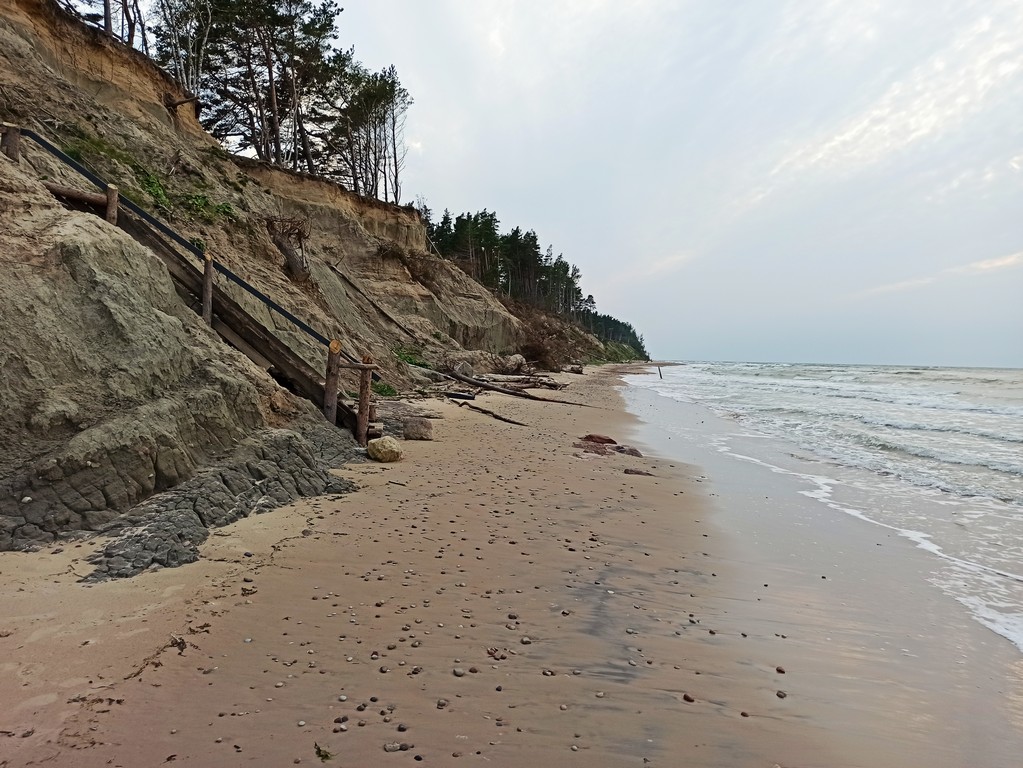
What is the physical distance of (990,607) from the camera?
4348mm

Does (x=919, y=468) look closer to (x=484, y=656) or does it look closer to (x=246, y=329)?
(x=484, y=656)

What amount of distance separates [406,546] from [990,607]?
4.87 meters

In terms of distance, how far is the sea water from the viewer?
16.9 feet

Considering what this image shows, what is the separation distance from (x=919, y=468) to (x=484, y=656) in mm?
10331

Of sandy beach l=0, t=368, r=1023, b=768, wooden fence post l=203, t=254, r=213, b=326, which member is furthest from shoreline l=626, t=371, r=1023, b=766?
wooden fence post l=203, t=254, r=213, b=326

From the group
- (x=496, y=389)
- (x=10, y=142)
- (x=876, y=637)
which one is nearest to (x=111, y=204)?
(x=10, y=142)

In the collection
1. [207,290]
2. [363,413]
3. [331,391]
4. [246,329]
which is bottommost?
[363,413]

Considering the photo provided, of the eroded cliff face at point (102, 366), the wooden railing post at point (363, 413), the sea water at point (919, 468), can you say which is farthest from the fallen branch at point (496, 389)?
the wooden railing post at point (363, 413)

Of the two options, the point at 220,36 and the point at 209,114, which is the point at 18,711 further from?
the point at 209,114

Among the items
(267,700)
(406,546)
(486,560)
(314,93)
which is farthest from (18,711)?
(314,93)

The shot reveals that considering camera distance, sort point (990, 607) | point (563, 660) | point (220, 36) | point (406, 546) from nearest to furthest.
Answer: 1. point (563, 660)
2. point (990, 607)
3. point (406, 546)
4. point (220, 36)

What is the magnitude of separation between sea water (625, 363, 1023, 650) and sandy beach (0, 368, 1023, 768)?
0.78 m

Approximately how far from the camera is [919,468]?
9.93 m

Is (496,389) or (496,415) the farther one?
(496,389)
